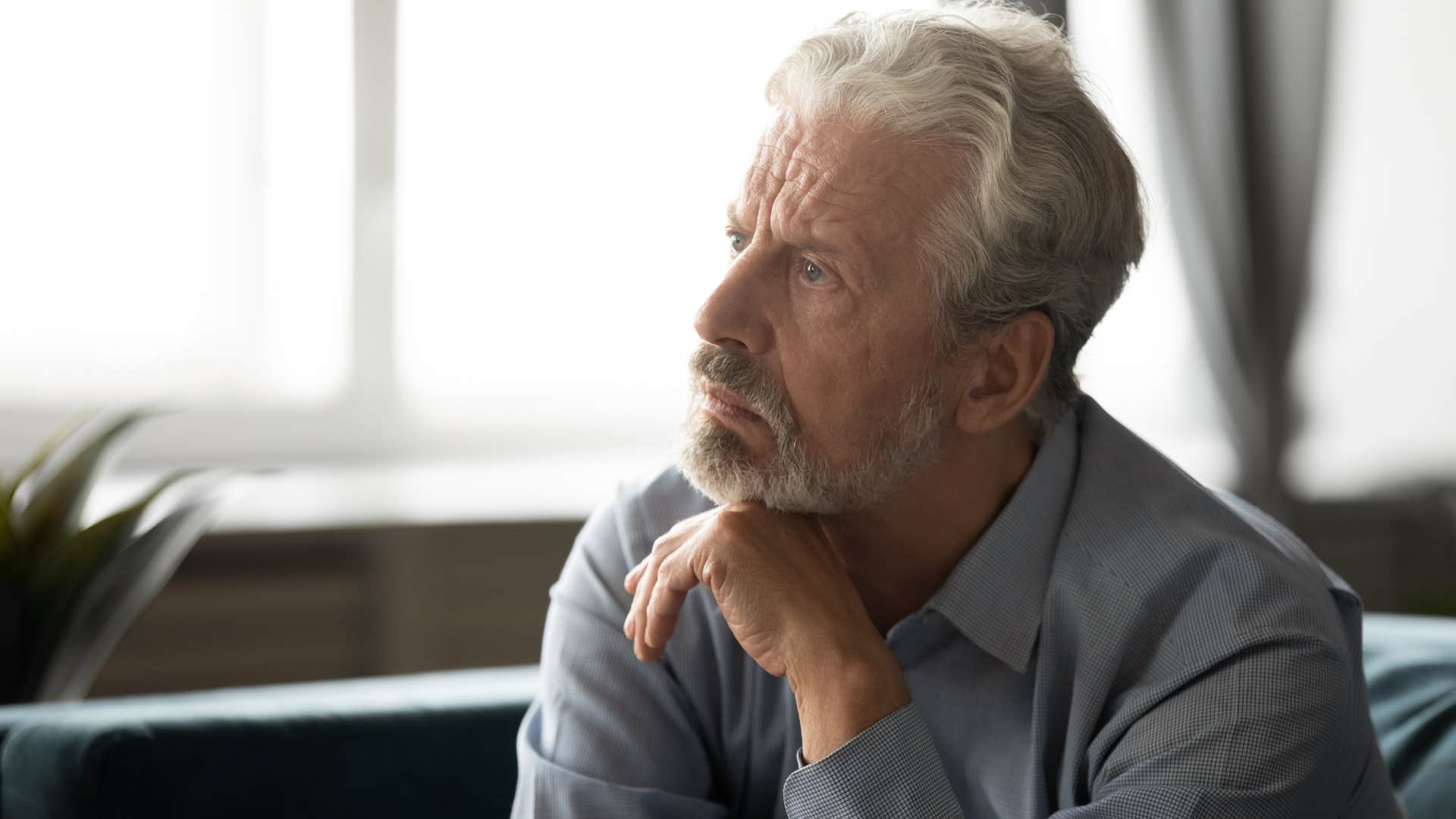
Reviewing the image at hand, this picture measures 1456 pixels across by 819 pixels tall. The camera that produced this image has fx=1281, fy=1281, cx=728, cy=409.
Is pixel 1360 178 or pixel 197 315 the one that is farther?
pixel 1360 178

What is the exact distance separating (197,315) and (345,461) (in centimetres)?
43

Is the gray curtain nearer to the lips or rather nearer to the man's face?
the man's face

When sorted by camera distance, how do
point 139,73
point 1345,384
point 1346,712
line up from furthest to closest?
point 1345,384 < point 139,73 < point 1346,712

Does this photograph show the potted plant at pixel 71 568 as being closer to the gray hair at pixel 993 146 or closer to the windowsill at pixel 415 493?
the windowsill at pixel 415 493

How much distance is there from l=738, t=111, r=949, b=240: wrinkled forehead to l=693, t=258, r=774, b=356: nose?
0.27 feet

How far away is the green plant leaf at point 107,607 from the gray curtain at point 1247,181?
2602 mm

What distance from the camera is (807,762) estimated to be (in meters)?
1.20

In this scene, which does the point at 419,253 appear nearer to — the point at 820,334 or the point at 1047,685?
the point at 820,334

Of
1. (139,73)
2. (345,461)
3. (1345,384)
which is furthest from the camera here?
(1345,384)

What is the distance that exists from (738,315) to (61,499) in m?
1.04

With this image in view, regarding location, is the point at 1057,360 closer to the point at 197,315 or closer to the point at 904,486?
the point at 904,486

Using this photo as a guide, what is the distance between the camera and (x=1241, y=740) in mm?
1108

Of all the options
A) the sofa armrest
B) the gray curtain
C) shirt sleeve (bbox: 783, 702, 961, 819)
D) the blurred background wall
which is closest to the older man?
shirt sleeve (bbox: 783, 702, 961, 819)

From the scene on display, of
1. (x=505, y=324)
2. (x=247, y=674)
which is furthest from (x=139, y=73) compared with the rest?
(x=247, y=674)
